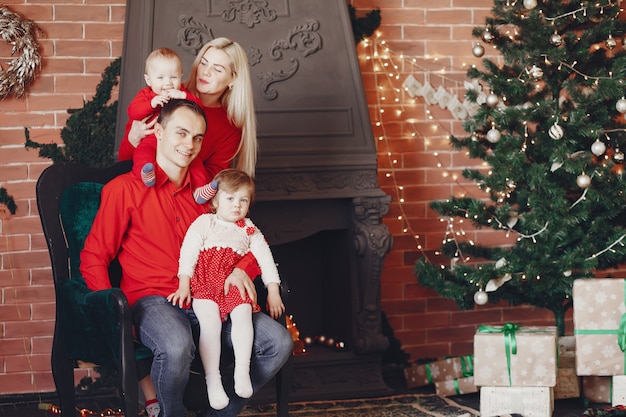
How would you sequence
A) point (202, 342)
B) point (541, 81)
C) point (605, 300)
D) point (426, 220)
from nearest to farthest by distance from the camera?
point (202, 342) < point (605, 300) < point (541, 81) < point (426, 220)

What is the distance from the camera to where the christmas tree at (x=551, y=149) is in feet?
11.6

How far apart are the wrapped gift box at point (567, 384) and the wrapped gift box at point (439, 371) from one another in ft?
1.26

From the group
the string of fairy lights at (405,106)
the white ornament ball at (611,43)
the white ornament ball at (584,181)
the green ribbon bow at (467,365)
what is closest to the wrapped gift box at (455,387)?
the green ribbon bow at (467,365)

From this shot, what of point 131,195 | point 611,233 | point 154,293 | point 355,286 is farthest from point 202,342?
point 611,233

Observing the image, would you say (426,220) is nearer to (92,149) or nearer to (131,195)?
(92,149)

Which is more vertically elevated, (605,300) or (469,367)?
(605,300)

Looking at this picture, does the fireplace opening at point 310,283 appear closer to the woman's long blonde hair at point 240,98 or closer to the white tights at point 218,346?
the woman's long blonde hair at point 240,98

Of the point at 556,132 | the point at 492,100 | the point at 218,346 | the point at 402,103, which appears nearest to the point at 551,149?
the point at 556,132

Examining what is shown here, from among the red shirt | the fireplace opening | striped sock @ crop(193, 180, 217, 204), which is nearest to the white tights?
the red shirt

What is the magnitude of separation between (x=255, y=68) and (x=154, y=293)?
139 cm

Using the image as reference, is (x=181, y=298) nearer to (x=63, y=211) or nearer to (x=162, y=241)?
(x=162, y=241)

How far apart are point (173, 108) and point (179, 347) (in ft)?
2.66

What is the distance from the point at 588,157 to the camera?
136 inches

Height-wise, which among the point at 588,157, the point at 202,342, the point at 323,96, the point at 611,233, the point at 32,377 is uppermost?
the point at 323,96
